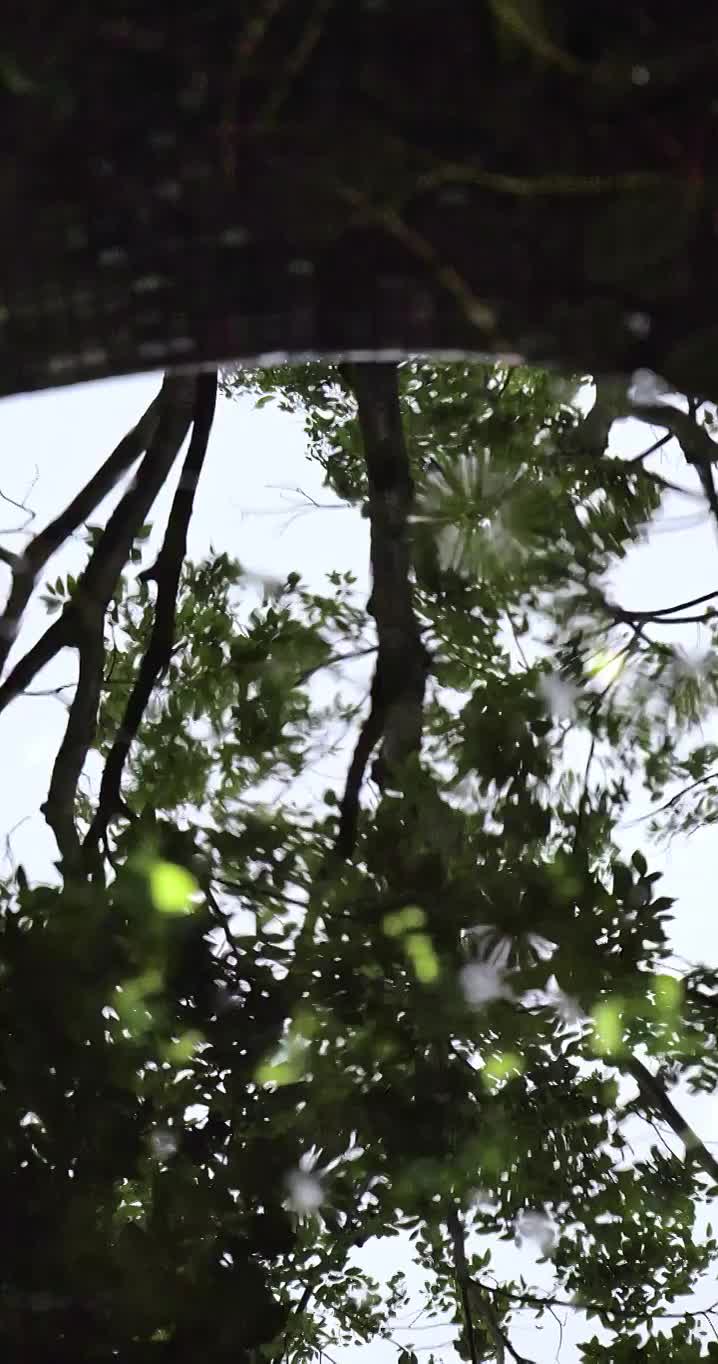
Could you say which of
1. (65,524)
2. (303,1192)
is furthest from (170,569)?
(303,1192)

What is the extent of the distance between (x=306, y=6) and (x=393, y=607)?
1970 mm

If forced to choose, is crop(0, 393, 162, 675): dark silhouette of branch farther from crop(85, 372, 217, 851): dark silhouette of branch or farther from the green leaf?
the green leaf

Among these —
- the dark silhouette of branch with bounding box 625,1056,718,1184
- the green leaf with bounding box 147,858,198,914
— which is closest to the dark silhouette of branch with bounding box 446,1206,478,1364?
the dark silhouette of branch with bounding box 625,1056,718,1184

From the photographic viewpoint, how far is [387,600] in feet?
8.35

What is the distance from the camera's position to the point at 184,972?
6.08 ft

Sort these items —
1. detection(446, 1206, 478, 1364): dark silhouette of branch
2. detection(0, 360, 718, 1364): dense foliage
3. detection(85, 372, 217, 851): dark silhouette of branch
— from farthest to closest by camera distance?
detection(85, 372, 217, 851): dark silhouette of branch → detection(446, 1206, 478, 1364): dark silhouette of branch → detection(0, 360, 718, 1364): dense foliage

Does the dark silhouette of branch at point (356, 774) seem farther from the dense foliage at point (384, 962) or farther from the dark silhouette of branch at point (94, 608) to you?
the dark silhouette of branch at point (94, 608)

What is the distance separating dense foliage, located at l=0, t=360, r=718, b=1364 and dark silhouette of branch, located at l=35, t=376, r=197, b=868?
0.02 meters

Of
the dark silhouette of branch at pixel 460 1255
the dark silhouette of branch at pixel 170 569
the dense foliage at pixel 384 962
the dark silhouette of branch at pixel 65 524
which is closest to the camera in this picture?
the dense foliage at pixel 384 962

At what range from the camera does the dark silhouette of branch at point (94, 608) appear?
2406mm

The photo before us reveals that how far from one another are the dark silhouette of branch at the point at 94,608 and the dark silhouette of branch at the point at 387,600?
1.60 ft

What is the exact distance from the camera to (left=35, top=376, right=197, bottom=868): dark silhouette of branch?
241cm

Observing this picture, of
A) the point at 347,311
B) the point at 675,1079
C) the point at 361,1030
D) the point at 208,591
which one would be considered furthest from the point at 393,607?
the point at 347,311

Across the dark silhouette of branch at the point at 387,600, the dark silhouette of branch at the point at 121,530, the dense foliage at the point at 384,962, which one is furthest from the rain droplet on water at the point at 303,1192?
the dark silhouette of branch at the point at 121,530
